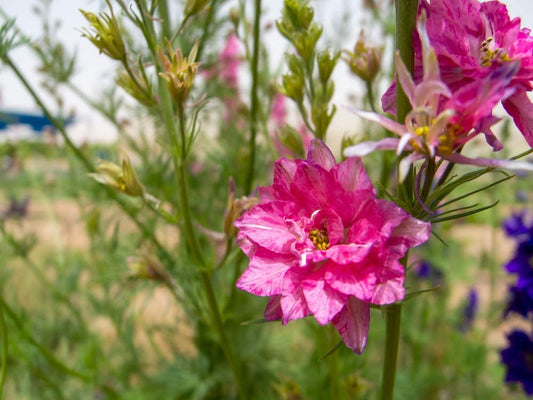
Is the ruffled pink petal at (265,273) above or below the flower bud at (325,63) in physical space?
below

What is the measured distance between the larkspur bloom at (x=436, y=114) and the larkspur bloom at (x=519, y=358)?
78 cm

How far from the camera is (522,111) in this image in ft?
1.22

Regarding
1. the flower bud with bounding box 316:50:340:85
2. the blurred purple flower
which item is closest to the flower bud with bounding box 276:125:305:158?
the flower bud with bounding box 316:50:340:85

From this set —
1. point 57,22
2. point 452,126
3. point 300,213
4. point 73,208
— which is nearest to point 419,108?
point 452,126

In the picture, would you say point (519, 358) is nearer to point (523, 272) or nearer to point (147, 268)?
point (523, 272)

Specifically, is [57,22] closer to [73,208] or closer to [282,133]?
[282,133]

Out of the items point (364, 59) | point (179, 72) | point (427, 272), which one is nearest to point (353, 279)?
point (179, 72)

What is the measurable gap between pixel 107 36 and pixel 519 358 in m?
0.96

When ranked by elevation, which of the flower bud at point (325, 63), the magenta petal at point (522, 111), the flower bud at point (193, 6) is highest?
the flower bud at point (193, 6)

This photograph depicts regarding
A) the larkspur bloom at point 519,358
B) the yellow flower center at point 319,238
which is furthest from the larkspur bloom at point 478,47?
the larkspur bloom at point 519,358

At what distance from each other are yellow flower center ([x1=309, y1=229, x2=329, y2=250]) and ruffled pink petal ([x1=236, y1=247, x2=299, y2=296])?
1.2 inches

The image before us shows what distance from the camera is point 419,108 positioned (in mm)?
332

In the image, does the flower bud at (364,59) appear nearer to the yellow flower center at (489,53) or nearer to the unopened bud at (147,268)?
the yellow flower center at (489,53)

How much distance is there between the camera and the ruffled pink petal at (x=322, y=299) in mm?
355
